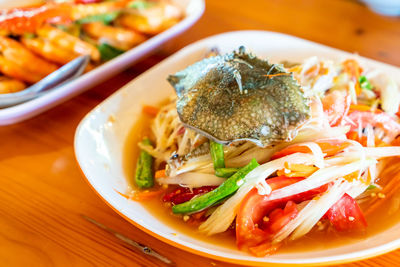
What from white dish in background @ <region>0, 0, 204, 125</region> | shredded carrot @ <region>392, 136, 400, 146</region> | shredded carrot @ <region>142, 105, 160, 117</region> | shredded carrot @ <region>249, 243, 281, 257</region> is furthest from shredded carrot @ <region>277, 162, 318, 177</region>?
white dish in background @ <region>0, 0, 204, 125</region>

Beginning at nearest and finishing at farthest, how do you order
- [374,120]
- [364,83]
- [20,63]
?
[374,120] < [364,83] < [20,63]

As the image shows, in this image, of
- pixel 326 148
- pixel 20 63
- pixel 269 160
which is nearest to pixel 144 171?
pixel 269 160

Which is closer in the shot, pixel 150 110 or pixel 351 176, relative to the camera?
pixel 351 176

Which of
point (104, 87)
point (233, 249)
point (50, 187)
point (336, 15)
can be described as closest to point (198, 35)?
point (104, 87)

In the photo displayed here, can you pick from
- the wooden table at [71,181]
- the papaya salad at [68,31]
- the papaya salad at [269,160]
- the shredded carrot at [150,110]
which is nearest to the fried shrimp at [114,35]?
the papaya salad at [68,31]

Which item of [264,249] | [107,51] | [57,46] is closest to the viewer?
[264,249]

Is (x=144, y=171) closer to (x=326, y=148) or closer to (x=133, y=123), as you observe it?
(x=133, y=123)

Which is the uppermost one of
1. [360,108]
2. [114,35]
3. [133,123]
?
[360,108]
